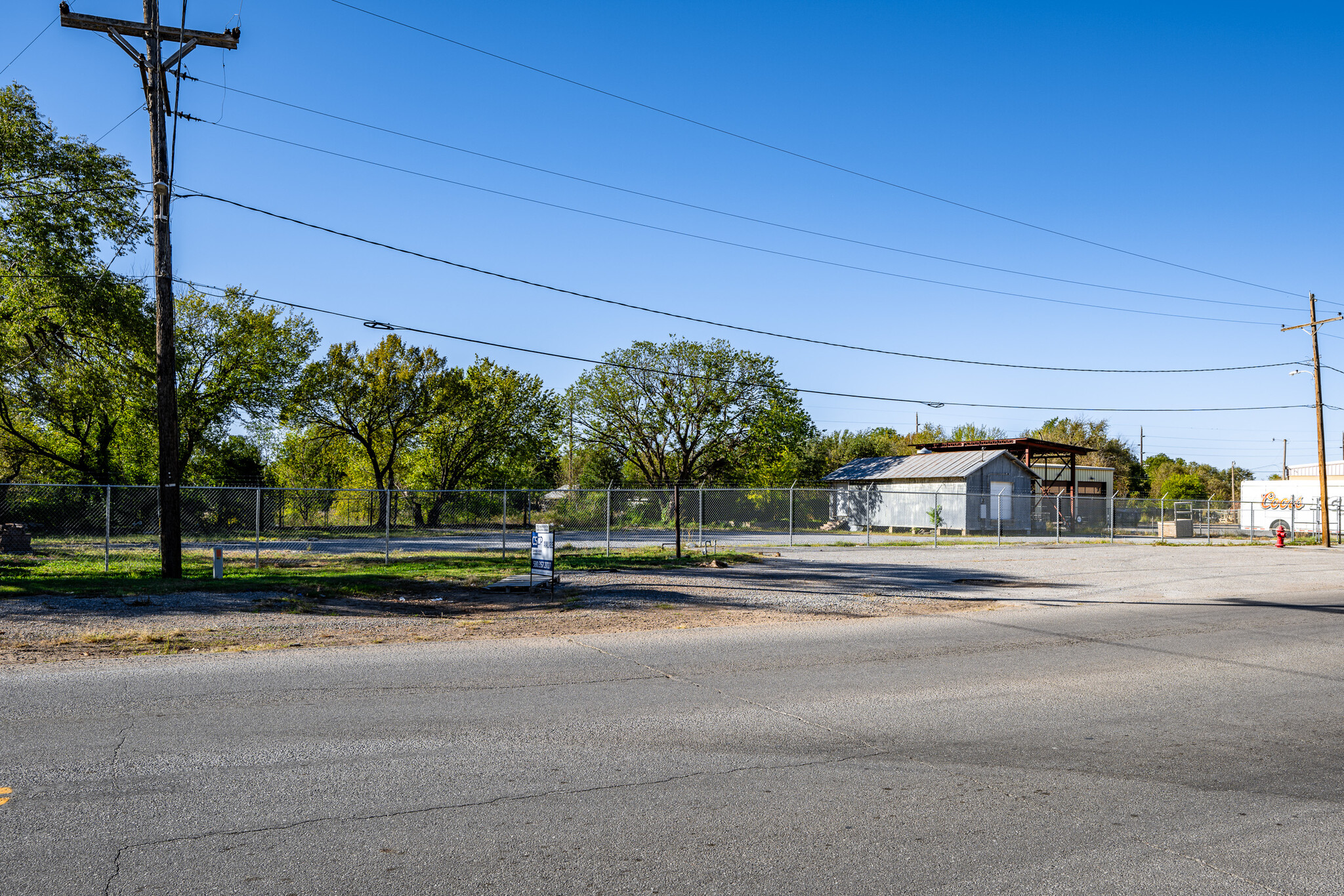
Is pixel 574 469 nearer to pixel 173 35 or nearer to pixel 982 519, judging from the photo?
pixel 982 519

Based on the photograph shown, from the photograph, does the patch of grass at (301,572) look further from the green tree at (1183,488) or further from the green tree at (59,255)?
the green tree at (1183,488)

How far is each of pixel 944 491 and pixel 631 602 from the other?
3561cm

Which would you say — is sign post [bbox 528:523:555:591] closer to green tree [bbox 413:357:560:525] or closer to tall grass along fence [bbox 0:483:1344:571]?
tall grass along fence [bbox 0:483:1344:571]

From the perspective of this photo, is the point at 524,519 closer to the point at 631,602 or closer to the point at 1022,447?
the point at 631,602

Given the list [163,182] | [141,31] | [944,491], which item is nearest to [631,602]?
[163,182]

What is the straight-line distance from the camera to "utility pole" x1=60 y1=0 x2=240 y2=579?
15.4m

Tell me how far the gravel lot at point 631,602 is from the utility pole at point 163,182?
2.91 m

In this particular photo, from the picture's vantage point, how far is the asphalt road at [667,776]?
3.93m

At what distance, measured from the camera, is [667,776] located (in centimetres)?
526

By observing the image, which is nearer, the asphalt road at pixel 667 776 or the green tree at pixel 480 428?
the asphalt road at pixel 667 776

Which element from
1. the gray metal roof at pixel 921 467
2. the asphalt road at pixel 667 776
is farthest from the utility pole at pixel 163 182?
the gray metal roof at pixel 921 467

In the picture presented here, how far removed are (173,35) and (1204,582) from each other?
932 inches

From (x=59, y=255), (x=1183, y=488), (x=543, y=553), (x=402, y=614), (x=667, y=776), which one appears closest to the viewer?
(x=667, y=776)

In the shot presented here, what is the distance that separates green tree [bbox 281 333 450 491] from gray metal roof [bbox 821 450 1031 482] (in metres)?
24.3
